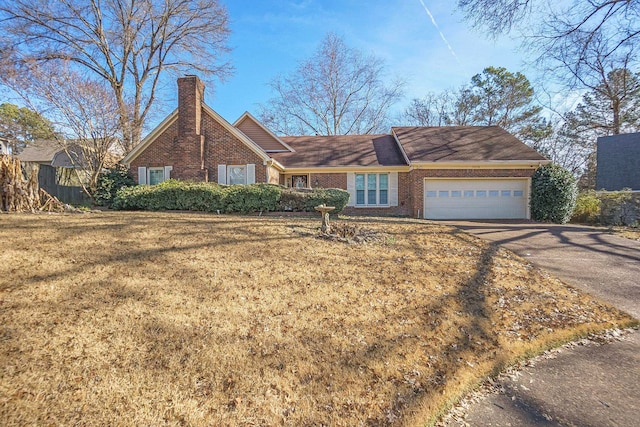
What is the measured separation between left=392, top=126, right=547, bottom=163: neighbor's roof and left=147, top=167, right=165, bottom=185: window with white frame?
11.8 m

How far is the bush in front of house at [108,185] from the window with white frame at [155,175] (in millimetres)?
915

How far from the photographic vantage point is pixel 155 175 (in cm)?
1397

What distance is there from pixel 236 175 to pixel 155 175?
386 cm

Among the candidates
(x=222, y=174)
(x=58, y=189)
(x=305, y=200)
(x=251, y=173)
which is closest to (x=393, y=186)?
(x=305, y=200)

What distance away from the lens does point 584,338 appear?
3.92 meters

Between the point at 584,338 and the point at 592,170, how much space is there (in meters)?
30.0

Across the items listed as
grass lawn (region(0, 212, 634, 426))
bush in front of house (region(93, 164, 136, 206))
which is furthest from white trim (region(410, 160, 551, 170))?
bush in front of house (region(93, 164, 136, 206))

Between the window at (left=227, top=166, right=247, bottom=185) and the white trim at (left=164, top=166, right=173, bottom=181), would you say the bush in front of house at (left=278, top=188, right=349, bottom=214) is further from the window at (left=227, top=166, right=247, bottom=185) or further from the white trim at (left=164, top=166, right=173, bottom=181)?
the white trim at (left=164, top=166, right=173, bottom=181)

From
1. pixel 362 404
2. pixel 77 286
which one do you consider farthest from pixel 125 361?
pixel 362 404

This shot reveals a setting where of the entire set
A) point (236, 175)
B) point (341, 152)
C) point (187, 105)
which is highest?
point (187, 105)

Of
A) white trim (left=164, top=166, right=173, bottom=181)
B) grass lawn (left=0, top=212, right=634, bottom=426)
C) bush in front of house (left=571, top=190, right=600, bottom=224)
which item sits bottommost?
grass lawn (left=0, top=212, right=634, bottom=426)

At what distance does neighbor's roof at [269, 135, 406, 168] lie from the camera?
52.1 feet

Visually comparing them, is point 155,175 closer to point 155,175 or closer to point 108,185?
point 155,175

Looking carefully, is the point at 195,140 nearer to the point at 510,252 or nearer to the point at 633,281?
the point at 510,252
